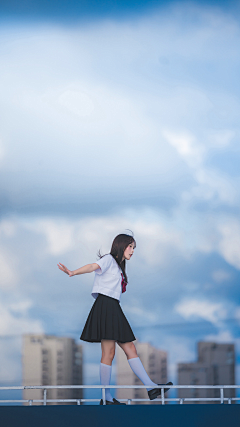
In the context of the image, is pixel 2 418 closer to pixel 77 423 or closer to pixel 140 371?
pixel 77 423

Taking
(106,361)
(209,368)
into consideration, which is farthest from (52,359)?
(106,361)

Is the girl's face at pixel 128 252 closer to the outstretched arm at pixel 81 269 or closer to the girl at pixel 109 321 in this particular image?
the girl at pixel 109 321

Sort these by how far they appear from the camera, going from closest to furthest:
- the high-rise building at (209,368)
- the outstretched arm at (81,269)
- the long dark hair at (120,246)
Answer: the outstretched arm at (81,269) < the long dark hair at (120,246) < the high-rise building at (209,368)

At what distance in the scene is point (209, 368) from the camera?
51688mm

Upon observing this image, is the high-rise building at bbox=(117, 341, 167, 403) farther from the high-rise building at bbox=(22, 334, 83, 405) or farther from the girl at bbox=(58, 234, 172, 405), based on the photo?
the girl at bbox=(58, 234, 172, 405)

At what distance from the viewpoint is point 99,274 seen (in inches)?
144

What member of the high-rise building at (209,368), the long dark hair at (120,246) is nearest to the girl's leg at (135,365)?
the long dark hair at (120,246)

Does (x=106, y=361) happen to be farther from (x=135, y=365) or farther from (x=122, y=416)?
(x=122, y=416)

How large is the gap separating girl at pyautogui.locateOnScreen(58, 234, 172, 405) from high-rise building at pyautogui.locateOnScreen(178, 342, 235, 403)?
42488 mm

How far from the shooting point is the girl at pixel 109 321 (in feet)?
11.7

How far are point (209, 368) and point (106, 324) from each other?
51846 mm

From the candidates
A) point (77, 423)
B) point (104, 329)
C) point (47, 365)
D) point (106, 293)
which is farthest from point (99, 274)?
point (47, 365)

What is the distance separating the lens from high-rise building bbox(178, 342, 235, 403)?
149ft

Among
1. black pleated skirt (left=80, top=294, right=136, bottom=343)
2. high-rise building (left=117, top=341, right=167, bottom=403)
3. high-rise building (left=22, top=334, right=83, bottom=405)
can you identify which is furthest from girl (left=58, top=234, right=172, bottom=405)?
high-rise building (left=22, top=334, right=83, bottom=405)
